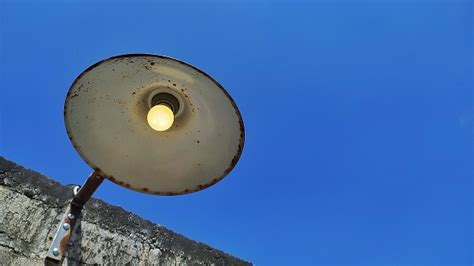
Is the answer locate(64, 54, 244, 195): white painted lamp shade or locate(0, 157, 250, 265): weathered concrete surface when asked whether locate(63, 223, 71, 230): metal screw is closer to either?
locate(0, 157, 250, 265): weathered concrete surface

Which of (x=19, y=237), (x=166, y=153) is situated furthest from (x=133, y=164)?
(x=19, y=237)

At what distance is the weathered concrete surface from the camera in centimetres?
224

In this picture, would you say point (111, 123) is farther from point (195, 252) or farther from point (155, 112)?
point (195, 252)

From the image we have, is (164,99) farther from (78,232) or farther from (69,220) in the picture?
(78,232)

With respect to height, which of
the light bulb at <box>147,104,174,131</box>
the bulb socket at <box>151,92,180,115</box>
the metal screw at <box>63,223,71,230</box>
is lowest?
the metal screw at <box>63,223,71,230</box>

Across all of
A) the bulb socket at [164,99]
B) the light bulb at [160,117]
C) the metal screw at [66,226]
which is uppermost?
the bulb socket at [164,99]

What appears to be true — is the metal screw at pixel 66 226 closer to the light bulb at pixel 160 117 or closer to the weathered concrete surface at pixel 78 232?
the weathered concrete surface at pixel 78 232

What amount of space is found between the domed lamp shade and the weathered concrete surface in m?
0.16

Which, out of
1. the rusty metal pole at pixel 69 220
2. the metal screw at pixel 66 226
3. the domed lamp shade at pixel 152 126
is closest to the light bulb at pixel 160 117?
the domed lamp shade at pixel 152 126

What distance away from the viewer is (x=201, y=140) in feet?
6.82

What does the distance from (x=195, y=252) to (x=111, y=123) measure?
1.17 meters

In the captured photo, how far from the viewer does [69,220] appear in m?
2.31

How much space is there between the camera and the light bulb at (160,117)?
1.90m

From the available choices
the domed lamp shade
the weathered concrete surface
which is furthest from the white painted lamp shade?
the weathered concrete surface
